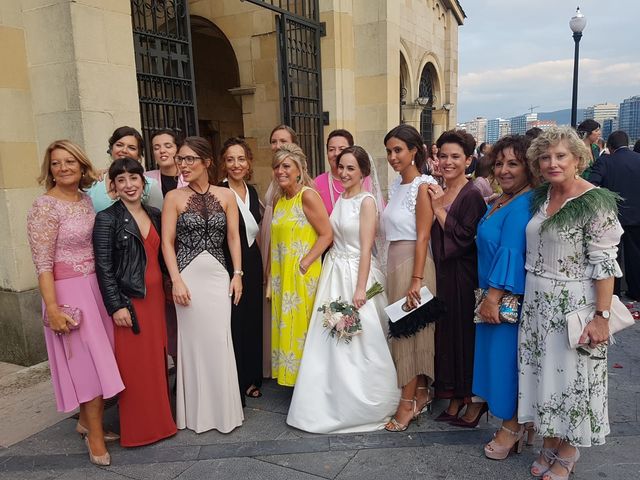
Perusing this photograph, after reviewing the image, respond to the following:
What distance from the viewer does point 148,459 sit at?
10.7 ft

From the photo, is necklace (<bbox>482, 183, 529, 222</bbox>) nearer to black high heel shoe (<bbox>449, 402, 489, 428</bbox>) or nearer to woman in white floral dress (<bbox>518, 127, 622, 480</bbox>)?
woman in white floral dress (<bbox>518, 127, 622, 480</bbox>)

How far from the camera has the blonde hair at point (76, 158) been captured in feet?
10.00

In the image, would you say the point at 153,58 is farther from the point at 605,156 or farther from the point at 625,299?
the point at 625,299

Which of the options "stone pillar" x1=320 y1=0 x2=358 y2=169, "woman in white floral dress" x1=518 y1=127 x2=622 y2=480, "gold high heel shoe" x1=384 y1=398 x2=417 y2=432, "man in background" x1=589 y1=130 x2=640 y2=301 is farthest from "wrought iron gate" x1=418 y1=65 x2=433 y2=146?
"woman in white floral dress" x1=518 y1=127 x2=622 y2=480

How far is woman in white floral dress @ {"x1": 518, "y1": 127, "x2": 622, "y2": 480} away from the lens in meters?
2.54

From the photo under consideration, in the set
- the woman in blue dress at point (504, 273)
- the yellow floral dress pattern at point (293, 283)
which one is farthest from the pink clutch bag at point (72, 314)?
the woman in blue dress at point (504, 273)

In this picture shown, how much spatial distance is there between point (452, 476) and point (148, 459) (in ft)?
6.61

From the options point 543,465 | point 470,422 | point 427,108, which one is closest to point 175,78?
point 470,422

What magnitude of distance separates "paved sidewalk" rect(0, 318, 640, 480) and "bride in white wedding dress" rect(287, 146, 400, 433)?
5.7 inches

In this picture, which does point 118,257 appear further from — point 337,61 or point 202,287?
point 337,61

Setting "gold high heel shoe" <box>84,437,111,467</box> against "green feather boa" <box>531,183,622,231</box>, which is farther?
"gold high heel shoe" <box>84,437,111,467</box>

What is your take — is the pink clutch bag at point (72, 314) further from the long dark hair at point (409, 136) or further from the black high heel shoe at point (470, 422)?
the black high heel shoe at point (470, 422)

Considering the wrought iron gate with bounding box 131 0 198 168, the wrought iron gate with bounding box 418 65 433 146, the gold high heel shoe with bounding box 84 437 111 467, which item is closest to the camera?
the gold high heel shoe with bounding box 84 437 111 467

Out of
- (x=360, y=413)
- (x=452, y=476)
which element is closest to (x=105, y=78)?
(x=360, y=413)
